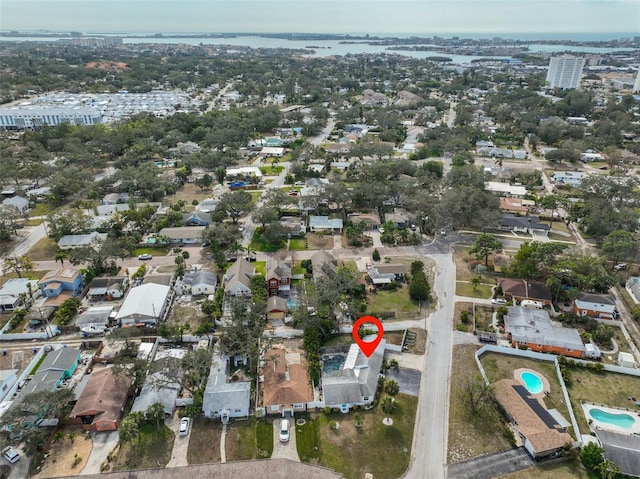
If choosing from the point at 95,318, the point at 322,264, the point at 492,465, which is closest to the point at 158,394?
the point at 95,318

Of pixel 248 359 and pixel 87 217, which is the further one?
pixel 87 217

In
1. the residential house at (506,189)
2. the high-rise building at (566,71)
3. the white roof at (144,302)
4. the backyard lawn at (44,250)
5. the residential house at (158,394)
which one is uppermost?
the high-rise building at (566,71)

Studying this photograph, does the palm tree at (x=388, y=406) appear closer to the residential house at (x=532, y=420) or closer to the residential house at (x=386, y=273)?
the residential house at (x=532, y=420)

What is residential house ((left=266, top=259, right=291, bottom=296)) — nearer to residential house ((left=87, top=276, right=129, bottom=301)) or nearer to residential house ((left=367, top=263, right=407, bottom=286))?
residential house ((left=367, top=263, right=407, bottom=286))

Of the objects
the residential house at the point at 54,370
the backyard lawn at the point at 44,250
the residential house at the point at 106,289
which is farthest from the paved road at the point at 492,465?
the backyard lawn at the point at 44,250

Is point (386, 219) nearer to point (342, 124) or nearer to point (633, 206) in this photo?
point (633, 206)

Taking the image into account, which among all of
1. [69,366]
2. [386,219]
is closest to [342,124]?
[386,219]
